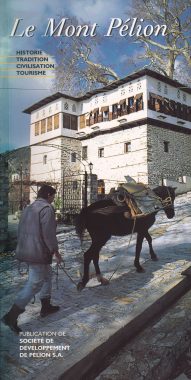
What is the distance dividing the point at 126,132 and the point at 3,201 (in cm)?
1463

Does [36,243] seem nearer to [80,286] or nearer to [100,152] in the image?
[80,286]

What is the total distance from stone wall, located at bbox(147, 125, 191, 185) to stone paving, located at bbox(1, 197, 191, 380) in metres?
13.2

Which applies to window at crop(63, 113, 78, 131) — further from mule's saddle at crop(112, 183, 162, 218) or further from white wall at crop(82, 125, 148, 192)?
mule's saddle at crop(112, 183, 162, 218)

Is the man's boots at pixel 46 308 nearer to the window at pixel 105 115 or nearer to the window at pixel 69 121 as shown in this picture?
the window at pixel 69 121

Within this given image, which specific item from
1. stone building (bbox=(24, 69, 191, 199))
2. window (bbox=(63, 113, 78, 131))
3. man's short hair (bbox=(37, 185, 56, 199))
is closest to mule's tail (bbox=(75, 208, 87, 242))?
man's short hair (bbox=(37, 185, 56, 199))

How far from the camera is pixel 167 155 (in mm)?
21609

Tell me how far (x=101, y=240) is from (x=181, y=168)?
19.0 metres

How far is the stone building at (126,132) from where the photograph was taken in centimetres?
2000

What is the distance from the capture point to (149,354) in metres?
3.19

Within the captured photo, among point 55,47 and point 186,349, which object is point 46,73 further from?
point 186,349

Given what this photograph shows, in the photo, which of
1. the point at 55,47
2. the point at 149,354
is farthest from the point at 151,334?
the point at 55,47

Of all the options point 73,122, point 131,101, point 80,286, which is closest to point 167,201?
point 80,286

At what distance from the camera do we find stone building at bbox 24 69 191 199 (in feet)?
65.6

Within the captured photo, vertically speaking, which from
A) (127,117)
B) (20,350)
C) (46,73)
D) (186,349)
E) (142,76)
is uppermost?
(142,76)
